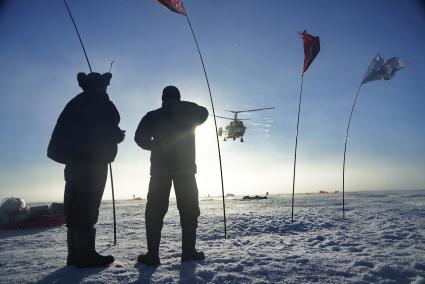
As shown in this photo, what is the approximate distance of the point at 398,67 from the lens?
10961mm

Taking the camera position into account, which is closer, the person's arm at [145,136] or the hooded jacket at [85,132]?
the hooded jacket at [85,132]

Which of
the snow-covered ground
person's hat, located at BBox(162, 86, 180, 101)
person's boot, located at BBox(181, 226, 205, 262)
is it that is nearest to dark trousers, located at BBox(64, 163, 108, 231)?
the snow-covered ground

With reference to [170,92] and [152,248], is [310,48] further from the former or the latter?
[152,248]

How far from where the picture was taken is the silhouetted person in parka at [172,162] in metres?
3.91

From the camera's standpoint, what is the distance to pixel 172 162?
4.02m

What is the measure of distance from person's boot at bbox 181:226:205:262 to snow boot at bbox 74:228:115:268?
0.92 meters

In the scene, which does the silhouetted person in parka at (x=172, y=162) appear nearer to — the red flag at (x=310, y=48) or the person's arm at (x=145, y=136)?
the person's arm at (x=145, y=136)

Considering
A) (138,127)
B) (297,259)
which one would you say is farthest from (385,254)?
(138,127)

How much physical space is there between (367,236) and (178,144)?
3.92m

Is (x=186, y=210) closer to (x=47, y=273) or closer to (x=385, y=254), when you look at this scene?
(x=47, y=273)

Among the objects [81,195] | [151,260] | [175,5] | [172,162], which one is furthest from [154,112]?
[175,5]

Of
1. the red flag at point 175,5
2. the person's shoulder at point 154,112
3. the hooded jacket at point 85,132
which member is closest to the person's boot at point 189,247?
the hooded jacket at point 85,132

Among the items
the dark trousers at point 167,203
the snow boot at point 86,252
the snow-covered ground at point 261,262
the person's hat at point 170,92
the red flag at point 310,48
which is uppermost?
the red flag at point 310,48

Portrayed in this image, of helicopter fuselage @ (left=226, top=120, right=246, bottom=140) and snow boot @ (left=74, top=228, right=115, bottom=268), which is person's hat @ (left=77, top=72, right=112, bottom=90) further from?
helicopter fuselage @ (left=226, top=120, right=246, bottom=140)
